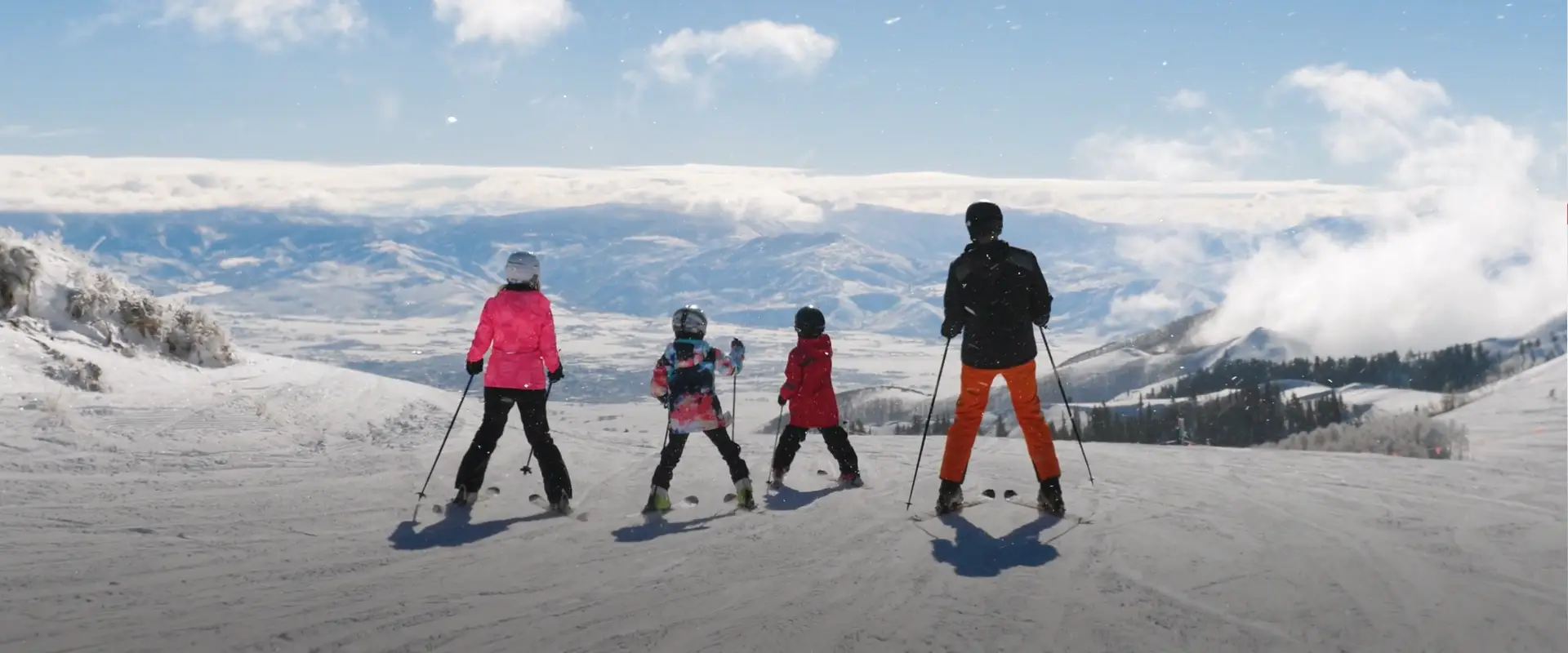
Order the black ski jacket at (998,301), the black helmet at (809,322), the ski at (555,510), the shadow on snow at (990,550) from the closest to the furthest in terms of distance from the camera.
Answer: the shadow on snow at (990,550), the black ski jacket at (998,301), the ski at (555,510), the black helmet at (809,322)

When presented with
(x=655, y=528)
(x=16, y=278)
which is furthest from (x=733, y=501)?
(x=16, y=278)

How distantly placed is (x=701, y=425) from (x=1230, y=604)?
4.07m

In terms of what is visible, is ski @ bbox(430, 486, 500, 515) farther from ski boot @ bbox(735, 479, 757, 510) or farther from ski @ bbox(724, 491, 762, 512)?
ski boot @ bbox(735, 479, 757, 510)

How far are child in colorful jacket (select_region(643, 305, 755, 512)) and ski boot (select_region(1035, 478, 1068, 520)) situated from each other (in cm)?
218

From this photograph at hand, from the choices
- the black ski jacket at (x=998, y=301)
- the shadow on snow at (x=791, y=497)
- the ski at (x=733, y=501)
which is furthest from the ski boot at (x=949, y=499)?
the ski at (x=733, y=501)

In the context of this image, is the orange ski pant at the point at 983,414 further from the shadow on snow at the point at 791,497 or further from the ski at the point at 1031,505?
the shadow on snow at the point at 791,497

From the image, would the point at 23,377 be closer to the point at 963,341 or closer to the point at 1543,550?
the point at 963,341

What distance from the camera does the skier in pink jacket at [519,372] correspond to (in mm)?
7160

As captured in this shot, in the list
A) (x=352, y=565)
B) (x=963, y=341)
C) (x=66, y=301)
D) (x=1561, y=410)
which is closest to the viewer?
(x=352, y=565)

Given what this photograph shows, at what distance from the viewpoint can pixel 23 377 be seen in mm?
8914

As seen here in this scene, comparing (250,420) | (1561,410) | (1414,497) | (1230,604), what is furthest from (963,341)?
(1561,410)

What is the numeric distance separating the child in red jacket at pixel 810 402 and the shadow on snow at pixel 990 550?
2564mm

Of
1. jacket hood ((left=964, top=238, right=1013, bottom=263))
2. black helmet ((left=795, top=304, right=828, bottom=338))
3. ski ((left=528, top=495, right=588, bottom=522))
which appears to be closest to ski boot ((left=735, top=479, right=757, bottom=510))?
ski ((left=528, top=495, right=588, bottom=522))

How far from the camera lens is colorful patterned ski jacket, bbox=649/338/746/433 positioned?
7.61m
